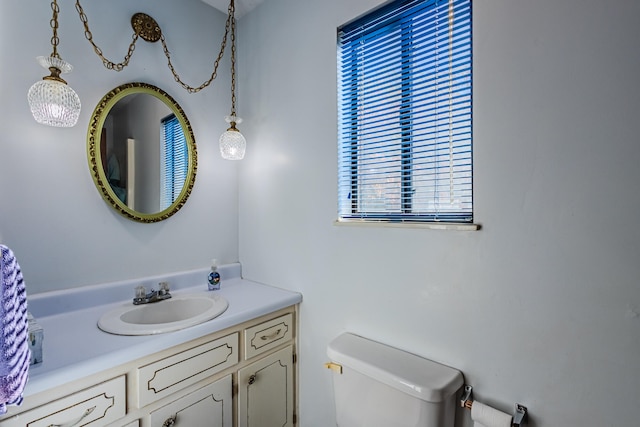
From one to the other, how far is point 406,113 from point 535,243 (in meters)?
0.64

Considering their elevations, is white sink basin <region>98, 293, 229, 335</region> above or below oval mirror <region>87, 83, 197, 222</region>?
below

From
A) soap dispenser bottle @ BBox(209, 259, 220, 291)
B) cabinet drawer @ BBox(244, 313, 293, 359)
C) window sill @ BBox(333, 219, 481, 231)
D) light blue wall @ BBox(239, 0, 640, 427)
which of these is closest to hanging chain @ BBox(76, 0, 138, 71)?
light blue wall @ BBox(239, 0, 640, 427)

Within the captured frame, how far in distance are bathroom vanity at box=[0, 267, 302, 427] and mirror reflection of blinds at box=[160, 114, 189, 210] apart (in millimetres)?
461

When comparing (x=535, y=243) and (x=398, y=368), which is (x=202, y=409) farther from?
(x=535, y=243)

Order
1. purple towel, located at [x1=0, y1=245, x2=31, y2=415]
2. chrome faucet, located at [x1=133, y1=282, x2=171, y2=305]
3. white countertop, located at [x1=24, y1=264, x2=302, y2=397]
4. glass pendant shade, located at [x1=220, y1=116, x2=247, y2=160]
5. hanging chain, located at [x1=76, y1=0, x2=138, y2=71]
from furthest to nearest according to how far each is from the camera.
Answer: glass pendant shade, located at [x1=220, y1=116, x2=247, y2=160] → chrome faucet, located at [x1=133, y1=282, x2=171, y2=305] → hanging chain, located at [x1=76, y1=0, x2=138, y2=71] → white countertop, located at [x1=24, y1=264, x2=302, y2=397] → purple towel, located at [x1=0, y1=245, x2=31, y2=415]

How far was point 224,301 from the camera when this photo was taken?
1.41 meters

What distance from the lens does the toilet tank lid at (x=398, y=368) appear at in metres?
0.98

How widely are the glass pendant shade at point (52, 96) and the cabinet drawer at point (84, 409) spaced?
→ 0.92 m

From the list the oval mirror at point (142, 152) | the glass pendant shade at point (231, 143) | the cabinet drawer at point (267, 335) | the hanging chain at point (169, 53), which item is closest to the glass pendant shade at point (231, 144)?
the glass pendant shade at point (231, 143)

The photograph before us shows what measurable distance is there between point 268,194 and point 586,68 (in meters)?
1.39

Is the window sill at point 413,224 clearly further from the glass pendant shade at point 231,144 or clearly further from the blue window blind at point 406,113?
the glass pendant shade at point 231,144

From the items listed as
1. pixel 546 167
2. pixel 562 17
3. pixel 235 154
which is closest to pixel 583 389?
pixel 546 167

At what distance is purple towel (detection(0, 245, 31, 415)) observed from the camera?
0.68 m

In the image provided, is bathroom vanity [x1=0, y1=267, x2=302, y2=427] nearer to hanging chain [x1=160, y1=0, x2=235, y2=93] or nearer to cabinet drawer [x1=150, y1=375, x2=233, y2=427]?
cabinet drawer [x1=150, y1=375, x2=233, y2=427]
